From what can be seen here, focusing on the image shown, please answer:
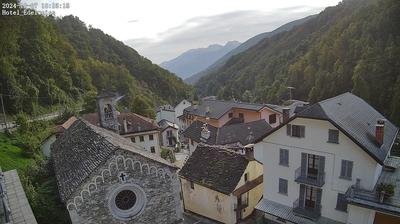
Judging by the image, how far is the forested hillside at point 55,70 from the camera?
5391cm

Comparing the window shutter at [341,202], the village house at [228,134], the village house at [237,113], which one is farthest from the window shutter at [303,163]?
the village house at [237,113]

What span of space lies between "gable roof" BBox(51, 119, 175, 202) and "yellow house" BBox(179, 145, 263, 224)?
7.51m

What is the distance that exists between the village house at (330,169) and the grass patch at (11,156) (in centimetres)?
2309

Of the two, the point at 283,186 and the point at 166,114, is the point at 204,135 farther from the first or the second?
the point at 166,114

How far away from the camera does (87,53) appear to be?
124 meters

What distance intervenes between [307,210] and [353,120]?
25.4 feet

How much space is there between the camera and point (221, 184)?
26562 mm

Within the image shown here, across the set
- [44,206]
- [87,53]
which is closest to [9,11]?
[44,206]

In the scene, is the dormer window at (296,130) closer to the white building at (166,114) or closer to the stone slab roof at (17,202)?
the stone slab roof at (17,202)

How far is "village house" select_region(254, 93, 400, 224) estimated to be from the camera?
1994 centimetres

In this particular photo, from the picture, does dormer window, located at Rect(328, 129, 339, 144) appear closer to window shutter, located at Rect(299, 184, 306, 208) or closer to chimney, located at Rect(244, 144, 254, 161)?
window shutter, located at Rect(299, 184, 306, 208)

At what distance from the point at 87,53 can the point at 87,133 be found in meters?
108

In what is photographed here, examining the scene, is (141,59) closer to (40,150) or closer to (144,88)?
(144,88)

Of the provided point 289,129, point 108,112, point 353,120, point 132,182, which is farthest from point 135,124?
point 353,120
